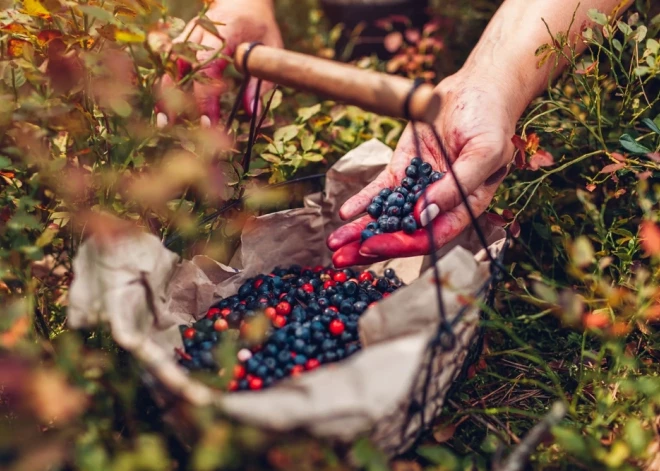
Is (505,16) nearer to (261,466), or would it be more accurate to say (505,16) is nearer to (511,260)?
Answer: (511,260)

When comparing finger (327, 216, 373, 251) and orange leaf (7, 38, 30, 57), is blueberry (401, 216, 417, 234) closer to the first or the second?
finger (327, 216, 373, 251)

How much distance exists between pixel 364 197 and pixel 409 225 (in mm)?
229

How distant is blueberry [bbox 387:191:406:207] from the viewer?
1.52m

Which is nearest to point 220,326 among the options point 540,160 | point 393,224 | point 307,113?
point 393,224

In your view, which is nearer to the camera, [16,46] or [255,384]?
[255,384]

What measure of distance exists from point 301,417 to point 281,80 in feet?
2.33

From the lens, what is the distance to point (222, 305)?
154 cm

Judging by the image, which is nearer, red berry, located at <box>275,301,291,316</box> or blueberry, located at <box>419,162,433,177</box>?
red berry, located at <box>275,301,291,316</box>

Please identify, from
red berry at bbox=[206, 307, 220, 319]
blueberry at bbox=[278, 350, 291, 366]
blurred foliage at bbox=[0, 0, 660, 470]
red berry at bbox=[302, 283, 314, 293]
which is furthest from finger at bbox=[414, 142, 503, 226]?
red berry at bbox=[206, 307, 220, 319]

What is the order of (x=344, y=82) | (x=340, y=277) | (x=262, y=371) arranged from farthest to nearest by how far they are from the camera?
(x=340, y=277), (x=262, y=371), (x=344, y=82)

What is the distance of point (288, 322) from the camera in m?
1.42

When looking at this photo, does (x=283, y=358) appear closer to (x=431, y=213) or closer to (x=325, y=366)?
(x=325, y=366)

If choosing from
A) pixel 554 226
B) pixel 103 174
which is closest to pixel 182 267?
pixel 103 174

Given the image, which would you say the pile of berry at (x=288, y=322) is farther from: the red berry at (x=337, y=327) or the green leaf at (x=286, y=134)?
the green leaf at (x=286, y=134)
